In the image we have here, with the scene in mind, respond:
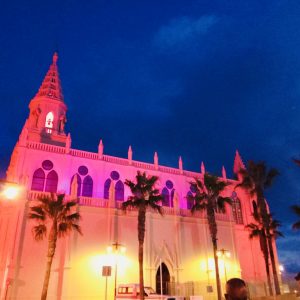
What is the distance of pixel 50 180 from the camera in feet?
112

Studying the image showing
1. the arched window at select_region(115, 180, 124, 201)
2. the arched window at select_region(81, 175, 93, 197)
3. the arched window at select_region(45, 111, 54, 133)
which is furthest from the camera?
the arched window at select_region(45, 111, 54, 133)

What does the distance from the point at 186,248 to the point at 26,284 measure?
15.7m

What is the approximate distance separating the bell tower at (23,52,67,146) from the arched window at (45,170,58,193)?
22.5ft

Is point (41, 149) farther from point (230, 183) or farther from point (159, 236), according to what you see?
point (230, 183)

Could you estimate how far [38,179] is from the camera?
33.8m

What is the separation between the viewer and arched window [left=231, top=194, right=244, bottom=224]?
45.2m

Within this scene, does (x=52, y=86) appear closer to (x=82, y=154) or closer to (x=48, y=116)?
(x=48, y=116)

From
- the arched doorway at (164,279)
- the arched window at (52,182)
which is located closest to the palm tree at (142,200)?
the arched doorway at (164,279)

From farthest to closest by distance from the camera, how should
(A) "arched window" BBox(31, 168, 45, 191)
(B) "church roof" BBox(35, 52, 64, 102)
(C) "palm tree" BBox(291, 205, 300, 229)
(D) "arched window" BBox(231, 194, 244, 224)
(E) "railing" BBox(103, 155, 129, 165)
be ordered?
(D) "arched window" BBox(231, 194, 244, 224)
(B) "church roof" BBox(35, 52, 64, 102)
(E) "railing" BBox(103, 155, 129, 165)
(A) "arched window" BBox(31, 168, 45, 191)
(C) "palm tree" BBox(291, 205, 300, 229)

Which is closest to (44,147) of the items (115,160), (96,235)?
(115,160)

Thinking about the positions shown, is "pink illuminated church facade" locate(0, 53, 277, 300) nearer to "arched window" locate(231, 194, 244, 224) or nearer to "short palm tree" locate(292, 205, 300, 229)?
"arched window" locate(231, 194, 244, 224)

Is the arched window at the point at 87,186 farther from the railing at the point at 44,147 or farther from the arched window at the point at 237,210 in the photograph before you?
the arched window at the point at 237,210

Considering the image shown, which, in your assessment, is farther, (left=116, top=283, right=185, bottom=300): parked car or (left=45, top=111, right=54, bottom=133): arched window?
A: (left=45, top=111, right=54, bottom=133): arched window

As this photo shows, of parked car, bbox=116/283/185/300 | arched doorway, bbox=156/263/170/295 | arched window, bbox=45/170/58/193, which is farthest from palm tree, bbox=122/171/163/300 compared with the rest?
arched window, bbox=45/170/58/193
